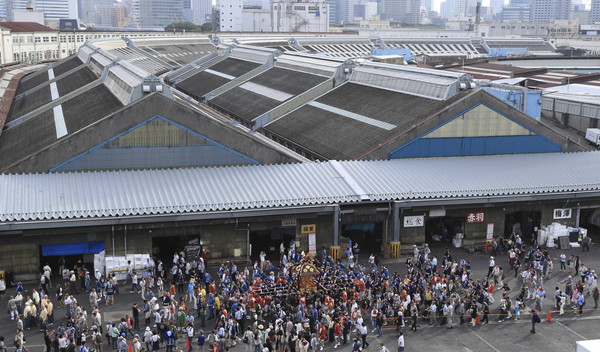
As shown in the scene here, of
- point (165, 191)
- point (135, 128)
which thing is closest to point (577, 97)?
point (135, 128)

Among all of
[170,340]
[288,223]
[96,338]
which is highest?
[288,223]

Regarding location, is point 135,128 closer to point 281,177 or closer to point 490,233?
point 281,177

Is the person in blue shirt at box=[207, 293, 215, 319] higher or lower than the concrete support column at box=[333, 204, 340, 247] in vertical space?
lower

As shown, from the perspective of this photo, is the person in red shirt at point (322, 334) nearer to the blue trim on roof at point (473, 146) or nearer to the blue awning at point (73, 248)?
the blue awning at point (73, 248)

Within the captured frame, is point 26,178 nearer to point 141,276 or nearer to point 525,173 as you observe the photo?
point 141,276

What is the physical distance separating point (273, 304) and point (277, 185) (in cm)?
1165

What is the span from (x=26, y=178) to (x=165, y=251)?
9474 mm

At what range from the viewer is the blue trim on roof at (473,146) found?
51062mm

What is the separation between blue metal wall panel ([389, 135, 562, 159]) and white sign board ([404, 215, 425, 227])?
6.19 m

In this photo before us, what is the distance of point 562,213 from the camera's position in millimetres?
48750

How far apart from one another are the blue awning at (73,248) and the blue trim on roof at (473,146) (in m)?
21.1

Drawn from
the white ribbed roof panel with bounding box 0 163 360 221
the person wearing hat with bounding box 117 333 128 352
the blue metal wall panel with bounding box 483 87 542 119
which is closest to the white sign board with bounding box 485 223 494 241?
the white ribbed roof panel with bounding box 0 163 360 221

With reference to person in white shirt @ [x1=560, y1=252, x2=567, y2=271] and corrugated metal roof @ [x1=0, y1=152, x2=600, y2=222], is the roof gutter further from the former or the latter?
person in white shirt @ [x1=560, y1=252, x2=567, y2=271]

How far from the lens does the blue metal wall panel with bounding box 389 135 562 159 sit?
5106 centimetres
